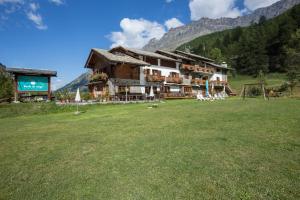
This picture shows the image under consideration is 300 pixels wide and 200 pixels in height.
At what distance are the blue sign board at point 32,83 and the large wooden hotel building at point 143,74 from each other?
24.3 ft

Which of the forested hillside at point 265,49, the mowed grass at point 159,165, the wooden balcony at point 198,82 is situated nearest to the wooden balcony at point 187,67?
the wooden balcony at point 198,82

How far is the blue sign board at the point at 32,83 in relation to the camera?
24.1 m

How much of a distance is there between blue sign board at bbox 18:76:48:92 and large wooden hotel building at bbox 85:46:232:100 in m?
7.41

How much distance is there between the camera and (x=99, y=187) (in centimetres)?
446

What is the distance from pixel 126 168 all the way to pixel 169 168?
1055 mm

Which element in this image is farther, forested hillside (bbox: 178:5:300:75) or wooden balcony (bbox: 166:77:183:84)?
forested hillside (bbox: 178:5:300:75)

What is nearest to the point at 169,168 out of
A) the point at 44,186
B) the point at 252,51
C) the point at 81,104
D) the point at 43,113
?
the point at 44,186

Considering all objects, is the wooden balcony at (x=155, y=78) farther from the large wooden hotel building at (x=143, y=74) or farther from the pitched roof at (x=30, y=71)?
the pitched roof at (x=30, y=71)

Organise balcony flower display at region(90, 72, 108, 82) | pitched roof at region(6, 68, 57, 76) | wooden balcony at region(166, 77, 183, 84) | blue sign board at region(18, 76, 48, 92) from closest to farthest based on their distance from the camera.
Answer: pitched roof at region(6, 68, 57, 76), blue sign board at region(18, 76, 48, 92), balcony flower display at region(90, 72, 108, 82), wooden balcony at region(166, 77, 183, 84)

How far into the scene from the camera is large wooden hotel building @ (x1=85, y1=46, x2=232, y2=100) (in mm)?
31031

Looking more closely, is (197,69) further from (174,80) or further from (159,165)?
(159,165)

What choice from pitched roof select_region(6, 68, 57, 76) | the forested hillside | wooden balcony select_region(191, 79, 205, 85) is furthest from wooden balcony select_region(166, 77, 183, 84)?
the forested hillside

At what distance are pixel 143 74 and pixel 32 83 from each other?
53.5 feet

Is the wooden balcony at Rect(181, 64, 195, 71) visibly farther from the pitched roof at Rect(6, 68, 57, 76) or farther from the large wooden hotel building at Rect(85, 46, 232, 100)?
the pitched roof at Rect(6, 68, 57, 76)
